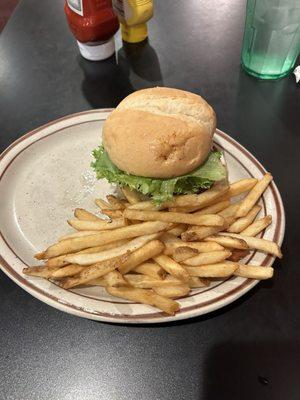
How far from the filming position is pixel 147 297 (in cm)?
152

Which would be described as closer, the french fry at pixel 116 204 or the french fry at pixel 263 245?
the french fry at pixel 263 245

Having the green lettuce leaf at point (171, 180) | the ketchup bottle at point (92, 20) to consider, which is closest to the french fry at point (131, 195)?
the green lettuce leaf at point (171, 180)

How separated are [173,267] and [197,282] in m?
0.15

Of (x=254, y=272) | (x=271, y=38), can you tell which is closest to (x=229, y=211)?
(x=254, y=272)

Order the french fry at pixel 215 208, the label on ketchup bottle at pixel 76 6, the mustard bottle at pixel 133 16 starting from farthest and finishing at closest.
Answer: the mustard bottle at pixel 133 16, the label on ketchup bottle at pixel 76 6, the french fry at pixel 215 208

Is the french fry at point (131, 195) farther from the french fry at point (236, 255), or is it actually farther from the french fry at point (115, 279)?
the french fry at point (236, 255)

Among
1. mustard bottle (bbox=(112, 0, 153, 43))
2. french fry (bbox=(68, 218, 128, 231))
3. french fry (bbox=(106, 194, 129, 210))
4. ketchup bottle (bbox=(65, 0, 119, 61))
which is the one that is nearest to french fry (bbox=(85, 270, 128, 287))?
french fry (bbox=(68, 218, 128, 231))

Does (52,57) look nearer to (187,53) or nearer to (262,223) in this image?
(187,53)

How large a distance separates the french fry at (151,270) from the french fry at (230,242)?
24 cm

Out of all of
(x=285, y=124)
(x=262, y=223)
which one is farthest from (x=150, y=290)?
(x=285, y=124)

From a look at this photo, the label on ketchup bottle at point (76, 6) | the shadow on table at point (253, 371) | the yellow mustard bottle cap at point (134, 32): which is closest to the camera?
the shadow on table at point (253, 371)

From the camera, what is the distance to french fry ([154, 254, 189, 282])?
149 centimetres

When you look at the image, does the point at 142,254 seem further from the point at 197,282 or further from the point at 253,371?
the point at 253,371

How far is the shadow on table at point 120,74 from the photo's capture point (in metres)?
2.77
